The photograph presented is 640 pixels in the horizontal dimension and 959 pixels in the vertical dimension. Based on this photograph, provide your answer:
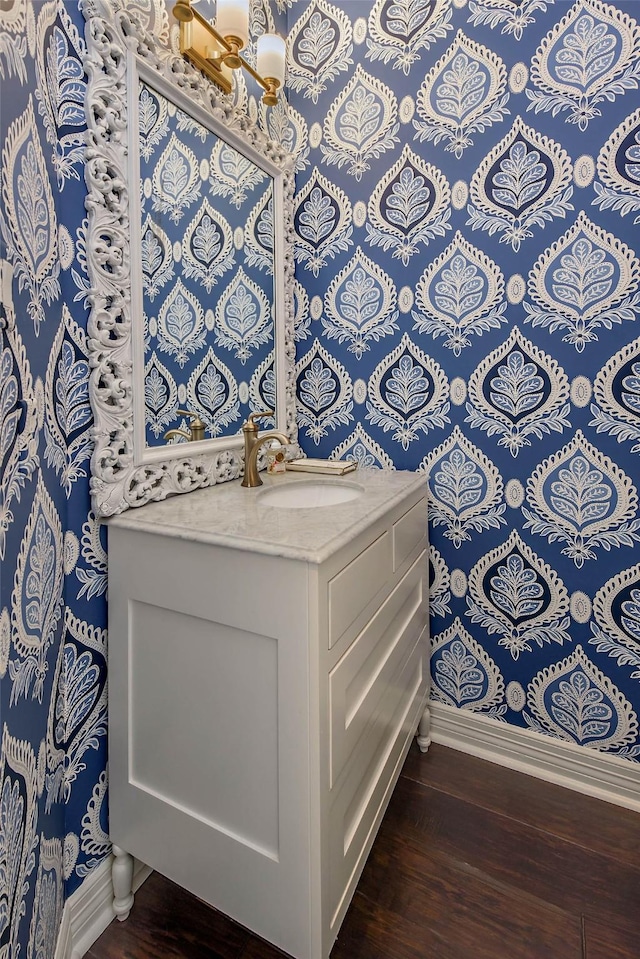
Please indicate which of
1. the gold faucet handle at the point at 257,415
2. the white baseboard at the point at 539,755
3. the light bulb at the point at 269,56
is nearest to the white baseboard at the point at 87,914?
the white baseboard at the point at 539,755

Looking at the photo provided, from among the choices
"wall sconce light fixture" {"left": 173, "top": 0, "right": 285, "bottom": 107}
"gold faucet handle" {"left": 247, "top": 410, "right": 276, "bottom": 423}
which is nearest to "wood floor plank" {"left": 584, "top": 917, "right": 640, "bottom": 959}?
"gold faucet handle" {"left": 247, "top": 410, "right": 276, "bottom": 423}

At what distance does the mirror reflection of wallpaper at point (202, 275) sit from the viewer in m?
1.16

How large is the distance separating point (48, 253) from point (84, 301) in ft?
0.40

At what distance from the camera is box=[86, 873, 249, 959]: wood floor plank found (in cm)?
103

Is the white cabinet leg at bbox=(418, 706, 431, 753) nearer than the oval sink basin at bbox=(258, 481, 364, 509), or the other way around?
the oval sink basin at bbox=(258, 481, 364, 509)

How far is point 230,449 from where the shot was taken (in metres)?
1.45

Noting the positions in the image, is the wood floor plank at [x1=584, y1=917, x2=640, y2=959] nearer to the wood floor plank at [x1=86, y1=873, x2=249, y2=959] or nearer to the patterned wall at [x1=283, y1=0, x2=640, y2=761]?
the patterned wall at [x1=283, y1=0, x2=640, y2=761]

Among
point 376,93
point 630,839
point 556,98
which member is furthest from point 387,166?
point 630,839

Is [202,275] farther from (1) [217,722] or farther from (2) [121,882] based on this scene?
(2) [121,882]

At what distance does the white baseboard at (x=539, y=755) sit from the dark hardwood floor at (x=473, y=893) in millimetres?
45

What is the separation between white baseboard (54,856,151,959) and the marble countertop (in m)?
0.77

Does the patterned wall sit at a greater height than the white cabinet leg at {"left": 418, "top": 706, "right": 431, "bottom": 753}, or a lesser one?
greater

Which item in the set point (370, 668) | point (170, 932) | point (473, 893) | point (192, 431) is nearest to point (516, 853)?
point (473, 893)

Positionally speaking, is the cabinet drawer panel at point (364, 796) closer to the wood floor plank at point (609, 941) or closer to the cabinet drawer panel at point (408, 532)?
the cabinet drawer panel at point (408, 532)
